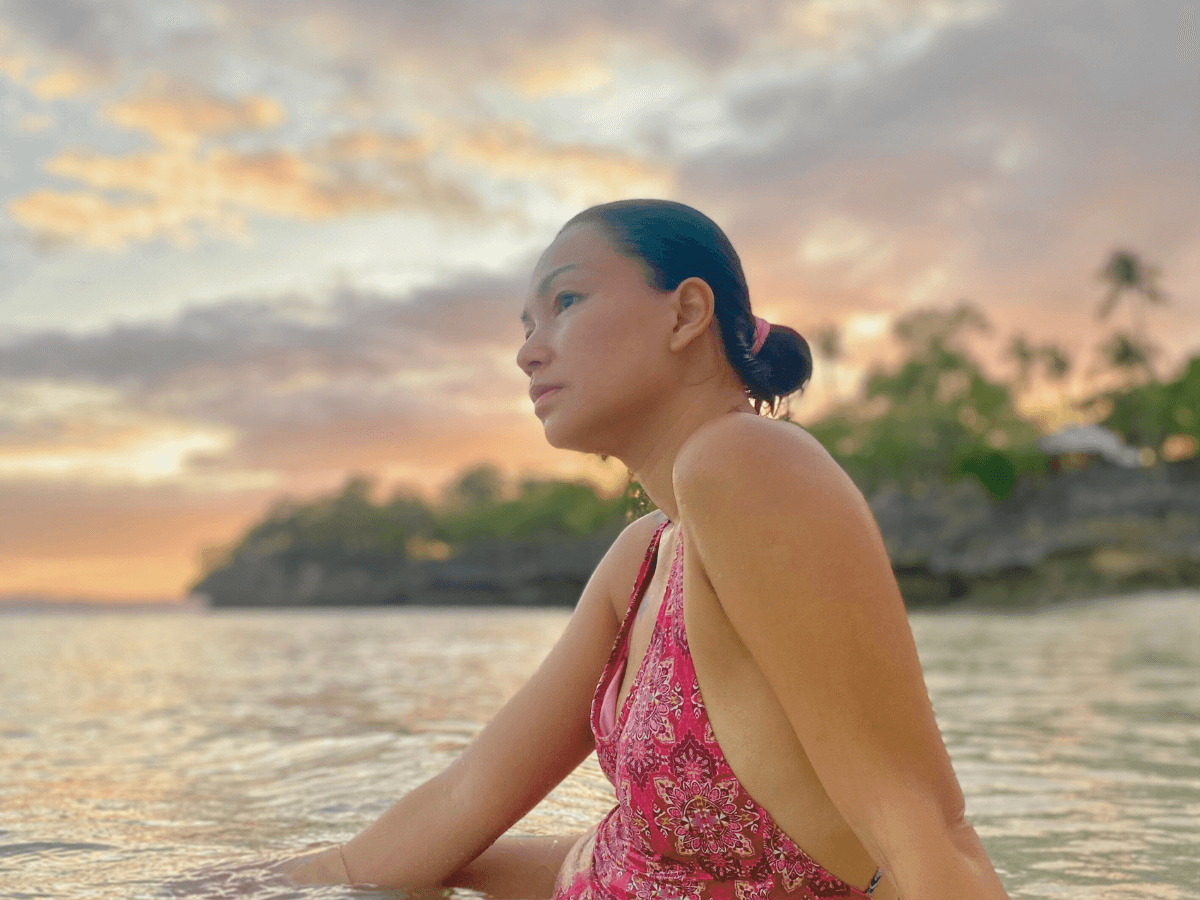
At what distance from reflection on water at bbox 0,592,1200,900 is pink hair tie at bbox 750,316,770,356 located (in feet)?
4.83

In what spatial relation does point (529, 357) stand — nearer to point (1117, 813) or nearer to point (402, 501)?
point (1117, 813)

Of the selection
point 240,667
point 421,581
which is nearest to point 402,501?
point 421,581

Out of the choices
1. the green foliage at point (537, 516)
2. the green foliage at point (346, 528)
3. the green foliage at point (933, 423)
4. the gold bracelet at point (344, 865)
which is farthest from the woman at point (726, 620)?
the green foliage at point (346, 528)

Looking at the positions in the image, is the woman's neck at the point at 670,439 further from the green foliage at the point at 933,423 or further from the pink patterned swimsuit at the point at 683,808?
the green foliage at the point at 933,423

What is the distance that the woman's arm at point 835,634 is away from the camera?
4.14 feet

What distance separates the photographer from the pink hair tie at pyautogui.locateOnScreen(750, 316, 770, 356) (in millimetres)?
1582

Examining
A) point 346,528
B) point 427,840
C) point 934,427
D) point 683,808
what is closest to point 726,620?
point 683,808

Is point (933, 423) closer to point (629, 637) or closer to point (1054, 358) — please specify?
point (1054, 358)

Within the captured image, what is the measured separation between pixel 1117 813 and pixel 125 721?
5461mm

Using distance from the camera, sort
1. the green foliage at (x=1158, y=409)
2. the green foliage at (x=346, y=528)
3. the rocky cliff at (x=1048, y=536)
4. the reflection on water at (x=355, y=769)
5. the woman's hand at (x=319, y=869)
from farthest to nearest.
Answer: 1. the green foliage at (x=346, y=528)
2. the green foliage at (x=1158, y=409)
3. the rocky cliff at (x=1048, y=536)
4. the reflection on water at (x=355, y=769)
5. the woman's hand at (x=319, y=869)

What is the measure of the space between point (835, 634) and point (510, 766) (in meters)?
1.04

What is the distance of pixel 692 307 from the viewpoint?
4.96 ft

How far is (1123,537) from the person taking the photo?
32.4 metres

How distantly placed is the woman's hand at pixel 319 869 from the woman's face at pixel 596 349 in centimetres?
126
